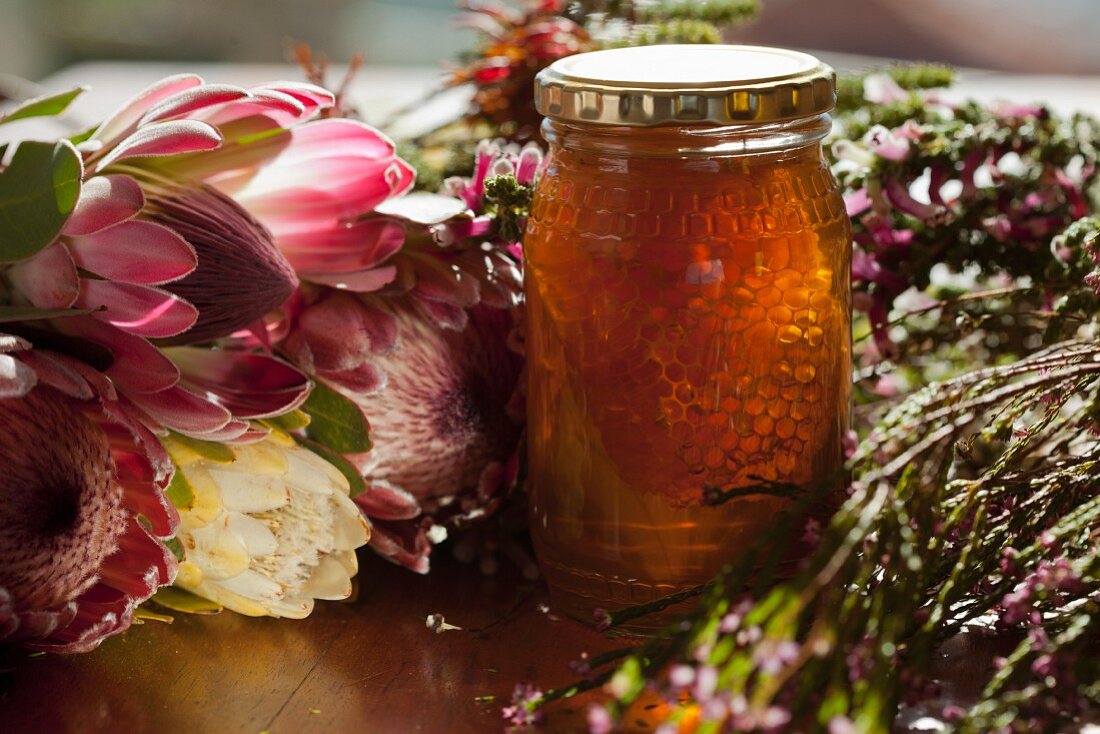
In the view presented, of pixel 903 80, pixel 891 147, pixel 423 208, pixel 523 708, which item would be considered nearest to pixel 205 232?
pixel 423 208

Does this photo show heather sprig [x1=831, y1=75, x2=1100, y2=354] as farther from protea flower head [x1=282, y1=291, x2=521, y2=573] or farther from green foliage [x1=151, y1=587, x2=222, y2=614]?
green foliage [x1=151, y1=587, x2=222, y2=614]

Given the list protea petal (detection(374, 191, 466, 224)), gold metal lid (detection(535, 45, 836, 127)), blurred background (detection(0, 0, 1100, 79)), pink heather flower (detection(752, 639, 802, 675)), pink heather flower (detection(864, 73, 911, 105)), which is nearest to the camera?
pink heather flower (detection(752, 639, 802, 675))

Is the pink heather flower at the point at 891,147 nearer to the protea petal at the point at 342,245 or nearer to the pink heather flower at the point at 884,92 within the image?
the pink heather flower at the point at 884,92

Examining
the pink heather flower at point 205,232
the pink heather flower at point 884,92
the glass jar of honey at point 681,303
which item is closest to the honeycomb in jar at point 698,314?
the glass jar of honey at point 681,303

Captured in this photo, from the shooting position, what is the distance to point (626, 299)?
481 millimetres

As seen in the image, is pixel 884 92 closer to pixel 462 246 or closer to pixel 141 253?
pixel 462 246

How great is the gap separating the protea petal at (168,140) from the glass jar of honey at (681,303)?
132 millimetres

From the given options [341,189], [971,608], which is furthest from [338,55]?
[971,608]

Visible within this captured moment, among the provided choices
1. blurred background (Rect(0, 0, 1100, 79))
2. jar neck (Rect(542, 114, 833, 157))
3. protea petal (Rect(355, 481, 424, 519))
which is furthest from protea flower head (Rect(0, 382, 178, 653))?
blurred background (Rect(0, 0, 1100, 79))

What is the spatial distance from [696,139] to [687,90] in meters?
0.02

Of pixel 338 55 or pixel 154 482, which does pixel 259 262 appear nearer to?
pixel 154 482

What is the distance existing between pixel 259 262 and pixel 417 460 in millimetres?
121

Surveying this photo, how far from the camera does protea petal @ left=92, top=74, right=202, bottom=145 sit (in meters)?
0.52

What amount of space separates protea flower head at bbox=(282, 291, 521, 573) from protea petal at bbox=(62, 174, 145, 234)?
0.33ft
